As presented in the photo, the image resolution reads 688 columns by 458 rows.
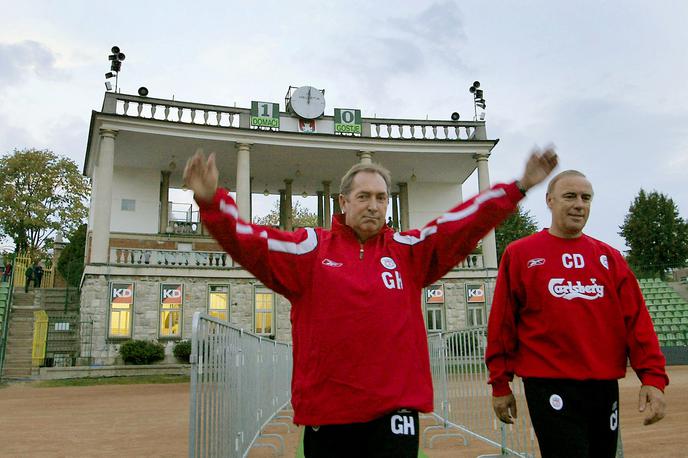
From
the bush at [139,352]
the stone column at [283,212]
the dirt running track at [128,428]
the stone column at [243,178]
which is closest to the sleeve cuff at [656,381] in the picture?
the dirt running track at [128,428]

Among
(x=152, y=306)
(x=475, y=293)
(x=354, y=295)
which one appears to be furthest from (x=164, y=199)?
(x=354, y=295)

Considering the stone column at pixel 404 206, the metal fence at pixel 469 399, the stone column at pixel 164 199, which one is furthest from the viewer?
the stone column at pixel 404 206

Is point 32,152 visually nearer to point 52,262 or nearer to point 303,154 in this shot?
point 52,262

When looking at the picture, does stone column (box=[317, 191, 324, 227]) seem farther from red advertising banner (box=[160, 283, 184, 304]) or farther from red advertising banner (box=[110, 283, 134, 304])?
red advertising banner (box=[110, 283, 134, 304])

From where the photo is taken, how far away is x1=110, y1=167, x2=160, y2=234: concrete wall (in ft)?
96.9

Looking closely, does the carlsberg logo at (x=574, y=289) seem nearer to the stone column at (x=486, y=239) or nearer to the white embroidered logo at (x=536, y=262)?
the white embroidered logo at (x=536, y=262)

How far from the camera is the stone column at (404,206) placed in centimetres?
3534

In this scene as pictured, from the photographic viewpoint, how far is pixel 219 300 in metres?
25.6

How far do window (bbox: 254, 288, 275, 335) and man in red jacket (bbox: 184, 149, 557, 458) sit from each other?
24.0m

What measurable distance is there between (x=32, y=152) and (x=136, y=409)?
34.0 meters

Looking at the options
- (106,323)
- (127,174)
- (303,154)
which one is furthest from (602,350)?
(127,174)

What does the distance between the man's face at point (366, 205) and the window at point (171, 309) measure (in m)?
22.9

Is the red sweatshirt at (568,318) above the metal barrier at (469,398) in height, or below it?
above

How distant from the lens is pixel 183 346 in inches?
912
